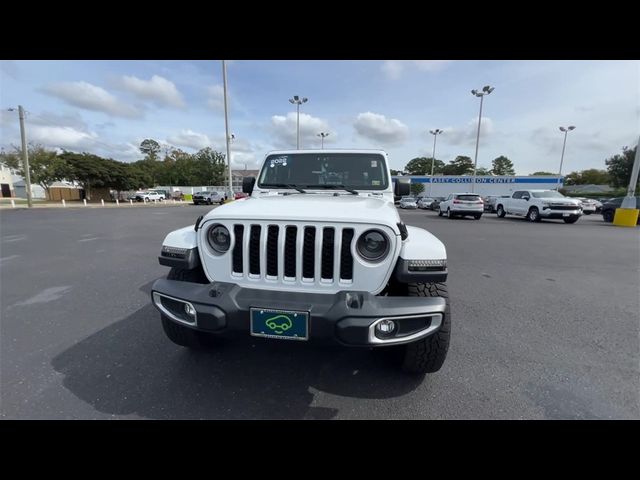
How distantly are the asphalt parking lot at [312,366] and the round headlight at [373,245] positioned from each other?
3.52ft

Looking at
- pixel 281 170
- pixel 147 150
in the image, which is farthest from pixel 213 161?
pixel 281 170

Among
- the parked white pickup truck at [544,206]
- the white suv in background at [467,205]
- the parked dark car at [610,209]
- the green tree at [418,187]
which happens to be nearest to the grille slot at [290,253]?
the white suv in background at [467,205]

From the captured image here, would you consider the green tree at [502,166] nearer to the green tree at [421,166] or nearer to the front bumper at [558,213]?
the green tree at [421,166]

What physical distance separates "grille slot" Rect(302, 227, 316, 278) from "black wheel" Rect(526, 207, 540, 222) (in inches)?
676

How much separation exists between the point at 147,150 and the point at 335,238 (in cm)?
9961

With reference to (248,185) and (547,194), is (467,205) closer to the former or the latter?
(547,194)

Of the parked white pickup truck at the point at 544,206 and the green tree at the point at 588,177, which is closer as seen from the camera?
the parked white pickup truck at the point at 544,206

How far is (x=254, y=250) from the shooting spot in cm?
209

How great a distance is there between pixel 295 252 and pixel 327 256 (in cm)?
22

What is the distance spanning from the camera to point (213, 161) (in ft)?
233

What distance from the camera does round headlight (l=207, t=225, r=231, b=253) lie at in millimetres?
2158

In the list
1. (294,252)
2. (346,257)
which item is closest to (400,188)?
(346,257)

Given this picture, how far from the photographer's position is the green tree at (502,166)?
89.8 meters
